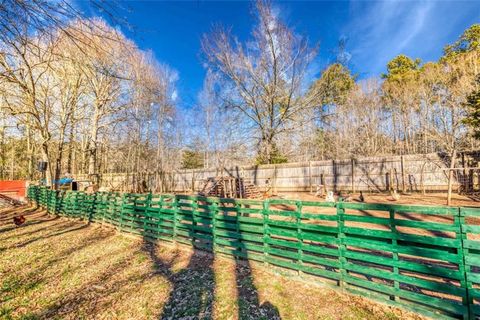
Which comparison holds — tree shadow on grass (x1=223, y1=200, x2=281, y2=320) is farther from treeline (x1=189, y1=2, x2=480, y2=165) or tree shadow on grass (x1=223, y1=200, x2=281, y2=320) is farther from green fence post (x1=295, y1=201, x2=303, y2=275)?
treeline (x1=189, y1=2, x2=480, y2=165)

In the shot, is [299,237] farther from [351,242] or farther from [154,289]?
[154,289]

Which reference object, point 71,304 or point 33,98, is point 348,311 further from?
point 33,98

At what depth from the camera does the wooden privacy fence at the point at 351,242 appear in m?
2.63

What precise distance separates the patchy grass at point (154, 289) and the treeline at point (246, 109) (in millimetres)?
6971

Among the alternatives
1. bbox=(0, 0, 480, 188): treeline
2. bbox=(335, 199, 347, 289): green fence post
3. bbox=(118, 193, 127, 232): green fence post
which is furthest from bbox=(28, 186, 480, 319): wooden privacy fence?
bbox=(0, 0, 480, 188): treeline

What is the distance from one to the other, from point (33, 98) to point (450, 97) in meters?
28.0

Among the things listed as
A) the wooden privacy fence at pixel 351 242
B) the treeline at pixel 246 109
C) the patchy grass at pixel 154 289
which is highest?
the treeline at pixel 246 109

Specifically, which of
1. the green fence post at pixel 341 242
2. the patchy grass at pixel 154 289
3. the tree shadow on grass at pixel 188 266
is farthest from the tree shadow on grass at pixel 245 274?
the green fence post at pixel 341 242

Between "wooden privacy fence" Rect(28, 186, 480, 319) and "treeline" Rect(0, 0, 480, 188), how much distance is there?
6.68 m

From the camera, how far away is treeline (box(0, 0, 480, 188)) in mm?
15633

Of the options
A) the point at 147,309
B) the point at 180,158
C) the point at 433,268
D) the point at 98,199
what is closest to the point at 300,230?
the point at 433,268

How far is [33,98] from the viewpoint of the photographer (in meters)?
11.8

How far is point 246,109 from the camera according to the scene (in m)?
18.3

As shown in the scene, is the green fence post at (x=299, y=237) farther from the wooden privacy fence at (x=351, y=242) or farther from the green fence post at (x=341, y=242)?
the green fence post at (x=341, y=242)
